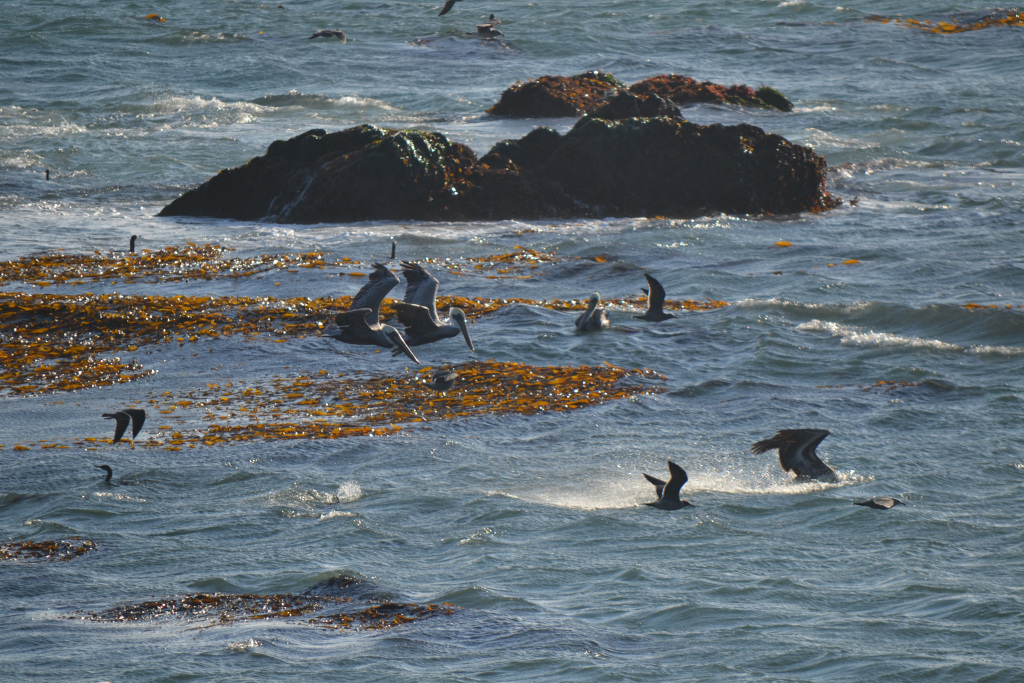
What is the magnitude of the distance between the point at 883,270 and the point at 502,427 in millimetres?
6903

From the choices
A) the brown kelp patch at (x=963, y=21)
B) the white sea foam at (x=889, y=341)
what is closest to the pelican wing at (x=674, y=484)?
the white sea foam at (x=889, y=341)

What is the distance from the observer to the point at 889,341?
37.3ft

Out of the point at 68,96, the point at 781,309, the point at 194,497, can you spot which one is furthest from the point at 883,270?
the point at 68,96

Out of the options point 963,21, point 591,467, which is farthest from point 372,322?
point 963,21

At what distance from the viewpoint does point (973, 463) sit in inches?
324

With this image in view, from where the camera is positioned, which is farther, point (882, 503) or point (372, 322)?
point (372, 322)

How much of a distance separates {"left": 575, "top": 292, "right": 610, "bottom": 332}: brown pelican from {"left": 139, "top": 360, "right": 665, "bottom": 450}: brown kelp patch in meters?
0.87

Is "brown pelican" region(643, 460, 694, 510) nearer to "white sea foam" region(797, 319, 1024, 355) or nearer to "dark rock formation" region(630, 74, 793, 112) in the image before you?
"white sea foam" region(797, 319, 1024, 355)

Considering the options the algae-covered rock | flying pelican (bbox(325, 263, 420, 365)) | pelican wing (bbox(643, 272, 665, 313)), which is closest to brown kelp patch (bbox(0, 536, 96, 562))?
flying pelican (bbox(325, 263, 420, 365))

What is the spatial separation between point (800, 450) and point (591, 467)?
170 cm

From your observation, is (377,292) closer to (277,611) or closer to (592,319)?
(592,319)

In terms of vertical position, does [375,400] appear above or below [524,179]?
below

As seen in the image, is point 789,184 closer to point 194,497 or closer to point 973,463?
point 973,463

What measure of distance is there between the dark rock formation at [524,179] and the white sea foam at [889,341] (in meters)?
6.06
